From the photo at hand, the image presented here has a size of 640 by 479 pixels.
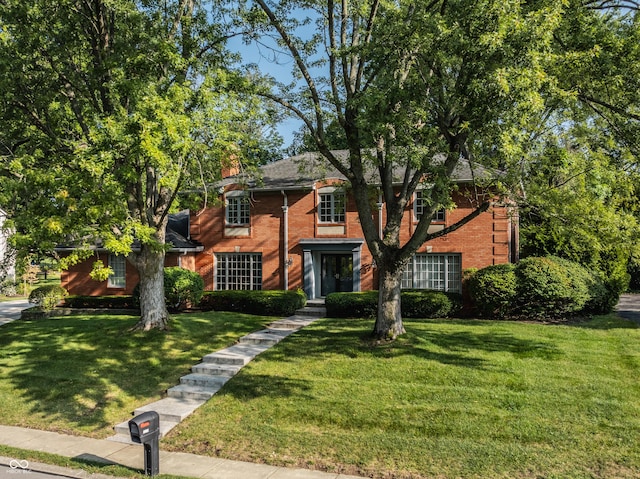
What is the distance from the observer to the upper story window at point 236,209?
79.9 ft

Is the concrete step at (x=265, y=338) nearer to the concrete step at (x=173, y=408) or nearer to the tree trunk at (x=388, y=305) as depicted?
the tree trunk at (x=388, y=305)

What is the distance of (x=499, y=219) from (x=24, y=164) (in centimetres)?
1699

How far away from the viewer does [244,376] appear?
12148mm

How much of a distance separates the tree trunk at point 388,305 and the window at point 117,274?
17053mm

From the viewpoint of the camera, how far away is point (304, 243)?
22688mm

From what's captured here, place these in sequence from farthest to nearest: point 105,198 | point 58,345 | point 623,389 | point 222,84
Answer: point 58,345, point 222,84, point 105,198, point 623,389

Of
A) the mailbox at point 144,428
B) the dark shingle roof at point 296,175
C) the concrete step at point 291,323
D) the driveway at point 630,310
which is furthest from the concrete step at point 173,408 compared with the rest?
the driveway at point 630,310

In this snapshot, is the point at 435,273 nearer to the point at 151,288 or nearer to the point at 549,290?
the point at 549,290

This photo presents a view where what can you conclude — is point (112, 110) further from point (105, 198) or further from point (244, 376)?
point (244, 376)

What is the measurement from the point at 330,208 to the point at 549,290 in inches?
400

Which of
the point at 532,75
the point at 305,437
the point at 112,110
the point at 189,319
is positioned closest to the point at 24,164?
the point at 112,110

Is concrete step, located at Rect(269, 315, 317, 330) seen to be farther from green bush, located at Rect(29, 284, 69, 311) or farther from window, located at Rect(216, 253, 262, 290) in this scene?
green bush, located at Rect(29, 284, 69, 311)

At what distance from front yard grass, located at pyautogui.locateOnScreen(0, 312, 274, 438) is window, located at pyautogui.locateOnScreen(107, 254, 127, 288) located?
6.85m

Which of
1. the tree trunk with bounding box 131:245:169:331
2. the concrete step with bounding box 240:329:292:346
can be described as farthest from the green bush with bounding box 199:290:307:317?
the tree trunk with bounding box 131:245:169:331
